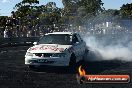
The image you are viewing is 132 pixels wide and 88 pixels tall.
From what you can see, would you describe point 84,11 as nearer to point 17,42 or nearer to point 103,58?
point 17,42

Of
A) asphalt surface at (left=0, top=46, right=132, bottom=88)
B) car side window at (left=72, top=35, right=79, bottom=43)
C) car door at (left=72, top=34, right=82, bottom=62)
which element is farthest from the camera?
car side window at (left=72, top=35, right=79, bottom=43)

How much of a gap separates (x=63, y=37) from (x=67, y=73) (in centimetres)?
240

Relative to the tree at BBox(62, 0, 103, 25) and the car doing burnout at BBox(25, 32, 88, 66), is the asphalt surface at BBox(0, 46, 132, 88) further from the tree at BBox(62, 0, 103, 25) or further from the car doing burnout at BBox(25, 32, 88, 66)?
the tree at BBox(62, 0, 103, 25)

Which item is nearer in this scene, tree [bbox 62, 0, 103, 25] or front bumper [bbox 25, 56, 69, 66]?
front bumper [bbox 25, 56, 69, 66]

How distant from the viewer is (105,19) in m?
102

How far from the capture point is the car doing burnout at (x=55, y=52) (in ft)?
44.2

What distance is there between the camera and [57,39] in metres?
15.0

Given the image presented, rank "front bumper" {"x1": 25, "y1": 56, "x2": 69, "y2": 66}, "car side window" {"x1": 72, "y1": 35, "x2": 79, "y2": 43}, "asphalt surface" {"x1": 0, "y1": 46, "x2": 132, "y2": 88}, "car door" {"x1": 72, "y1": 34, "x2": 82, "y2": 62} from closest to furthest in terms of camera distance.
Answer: "asphalt surface" {"x1": 0, "y1": 46, "x2": 132, "y2": 88}
"front bumper" {"x1": 25, "y1": 56, "x2": 69, "y2": 66}
"car door" {"x1": 72, "y1": 34, "x2": 82, "y2": 62}
"car side window" {"x1": 72, "y1": 35, "x2": 79, "y2": 43}

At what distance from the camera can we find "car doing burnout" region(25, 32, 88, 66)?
13477mm

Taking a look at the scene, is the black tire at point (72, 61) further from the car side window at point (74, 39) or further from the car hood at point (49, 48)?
the car side window at point (74, 39)

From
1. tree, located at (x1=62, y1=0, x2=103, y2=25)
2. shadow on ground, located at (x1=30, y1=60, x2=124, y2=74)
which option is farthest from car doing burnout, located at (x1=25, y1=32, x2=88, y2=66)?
tree, located at (x1=62, y1=0, x2=103, y2=25)

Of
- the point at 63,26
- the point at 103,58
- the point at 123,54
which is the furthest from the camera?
the point at 63,26

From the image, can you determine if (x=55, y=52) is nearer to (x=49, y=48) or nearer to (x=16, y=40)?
(x=49, y=48)

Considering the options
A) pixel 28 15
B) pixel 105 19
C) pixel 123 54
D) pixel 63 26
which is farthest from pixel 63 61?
pixel 105 19
